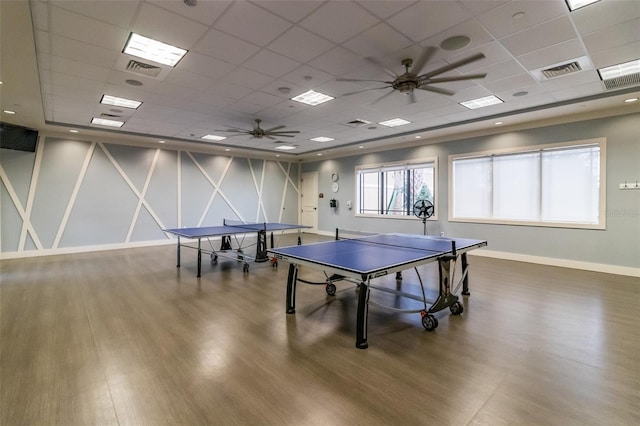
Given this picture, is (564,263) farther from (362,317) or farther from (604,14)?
(362,317)

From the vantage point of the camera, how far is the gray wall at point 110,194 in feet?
22.8

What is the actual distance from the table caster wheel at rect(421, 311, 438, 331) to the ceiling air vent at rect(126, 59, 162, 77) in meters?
4.60

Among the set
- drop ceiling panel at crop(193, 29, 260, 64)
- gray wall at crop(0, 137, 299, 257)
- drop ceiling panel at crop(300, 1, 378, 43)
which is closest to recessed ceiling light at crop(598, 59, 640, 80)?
drop ceiling panel at crop(300, 1, 378, 43)

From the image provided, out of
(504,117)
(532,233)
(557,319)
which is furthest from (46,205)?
(532,233)

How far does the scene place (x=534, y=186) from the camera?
21.5ft

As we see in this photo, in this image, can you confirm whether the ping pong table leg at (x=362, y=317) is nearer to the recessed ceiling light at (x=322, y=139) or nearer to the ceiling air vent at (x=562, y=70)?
the ceiling air vent at (x=562, y=70)

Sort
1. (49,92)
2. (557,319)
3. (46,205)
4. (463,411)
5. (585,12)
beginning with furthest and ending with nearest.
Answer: (46,205) < (49,92) < (557,319) < (585,12) < (463,411)

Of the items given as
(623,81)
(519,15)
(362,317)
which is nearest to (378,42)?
(519,15)

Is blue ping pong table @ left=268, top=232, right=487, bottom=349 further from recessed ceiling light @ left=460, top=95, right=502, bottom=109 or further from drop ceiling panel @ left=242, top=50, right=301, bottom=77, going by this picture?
recessed ceiling light @ left=460, top=95, right=502, bottom=109

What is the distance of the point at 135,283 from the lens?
4871mm

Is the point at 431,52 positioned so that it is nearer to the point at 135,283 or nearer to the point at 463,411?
the point at 463,411

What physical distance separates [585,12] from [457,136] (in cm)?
495

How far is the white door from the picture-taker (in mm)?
11953

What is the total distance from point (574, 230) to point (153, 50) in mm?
7866
